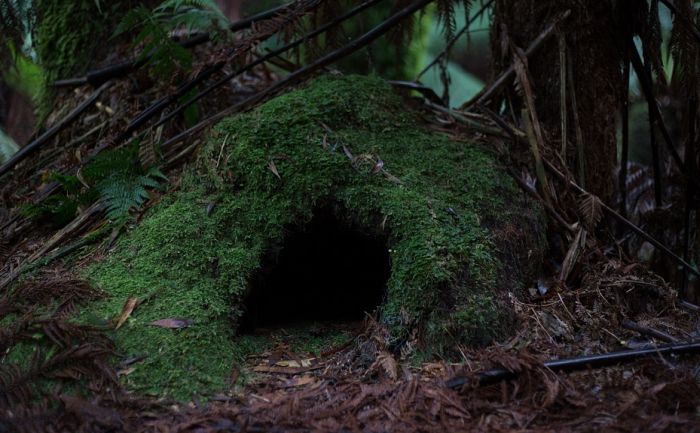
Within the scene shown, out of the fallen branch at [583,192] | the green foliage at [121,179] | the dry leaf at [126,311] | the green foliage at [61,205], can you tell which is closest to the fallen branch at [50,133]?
the green foliage at [61,205]

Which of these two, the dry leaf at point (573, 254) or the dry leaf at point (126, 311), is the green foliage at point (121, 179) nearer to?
the dry leaf at point (126, 311)

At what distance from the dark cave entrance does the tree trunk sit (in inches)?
47.0

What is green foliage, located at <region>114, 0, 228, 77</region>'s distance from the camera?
3016 mm

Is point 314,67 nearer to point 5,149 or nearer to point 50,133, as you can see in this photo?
point 50,133

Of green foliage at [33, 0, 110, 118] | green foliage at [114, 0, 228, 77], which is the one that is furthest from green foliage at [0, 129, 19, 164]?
green foliage at [114, 0, 228, 77]

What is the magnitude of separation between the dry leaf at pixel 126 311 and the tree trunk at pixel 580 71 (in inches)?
87.5

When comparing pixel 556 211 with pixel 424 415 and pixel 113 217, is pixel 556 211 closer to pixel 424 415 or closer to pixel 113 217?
pixel 424 415

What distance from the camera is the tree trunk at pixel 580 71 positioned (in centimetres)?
305

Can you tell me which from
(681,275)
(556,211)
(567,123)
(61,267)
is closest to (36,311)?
(61,267)

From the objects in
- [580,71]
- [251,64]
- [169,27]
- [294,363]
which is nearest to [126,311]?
[294,363]

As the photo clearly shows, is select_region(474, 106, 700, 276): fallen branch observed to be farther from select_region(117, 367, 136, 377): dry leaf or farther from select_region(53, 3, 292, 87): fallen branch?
select_region(117, 367, 136, 377): dry leaf

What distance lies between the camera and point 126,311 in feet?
7.34

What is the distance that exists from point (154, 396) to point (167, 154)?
1527mm

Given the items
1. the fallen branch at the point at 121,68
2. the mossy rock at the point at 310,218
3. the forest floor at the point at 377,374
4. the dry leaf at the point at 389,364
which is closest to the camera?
the forest floor at the point at 377,374
